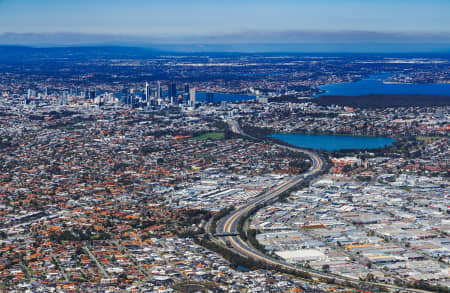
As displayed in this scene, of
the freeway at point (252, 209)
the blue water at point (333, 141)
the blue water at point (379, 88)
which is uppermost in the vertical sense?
the blue water at point (379, 88)

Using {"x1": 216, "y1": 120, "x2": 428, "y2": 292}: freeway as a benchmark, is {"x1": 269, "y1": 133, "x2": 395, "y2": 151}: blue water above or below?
below

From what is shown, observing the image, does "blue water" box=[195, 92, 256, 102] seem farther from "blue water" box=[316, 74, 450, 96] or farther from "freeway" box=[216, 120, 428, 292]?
"freeway" box=[216, 120, 428, 292]

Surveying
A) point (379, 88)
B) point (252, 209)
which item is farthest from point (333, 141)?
point (379, 88)

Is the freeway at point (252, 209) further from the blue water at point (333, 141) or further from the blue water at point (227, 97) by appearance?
the blue water at point (227, 97)

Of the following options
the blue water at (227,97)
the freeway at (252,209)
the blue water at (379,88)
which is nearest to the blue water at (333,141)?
the freeway at (252,209)

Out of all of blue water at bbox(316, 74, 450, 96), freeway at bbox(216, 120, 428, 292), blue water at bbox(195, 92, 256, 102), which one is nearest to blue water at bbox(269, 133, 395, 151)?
freeway at bbox(216, 120, 428, 292)

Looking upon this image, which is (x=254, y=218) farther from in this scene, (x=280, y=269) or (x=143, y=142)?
(x=143, y=142)

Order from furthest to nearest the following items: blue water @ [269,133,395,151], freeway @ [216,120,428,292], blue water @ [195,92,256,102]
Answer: blue water @ [195,92,256,102], blue water @ [269,133,395,151], freeway @ [216,120,428,292]
